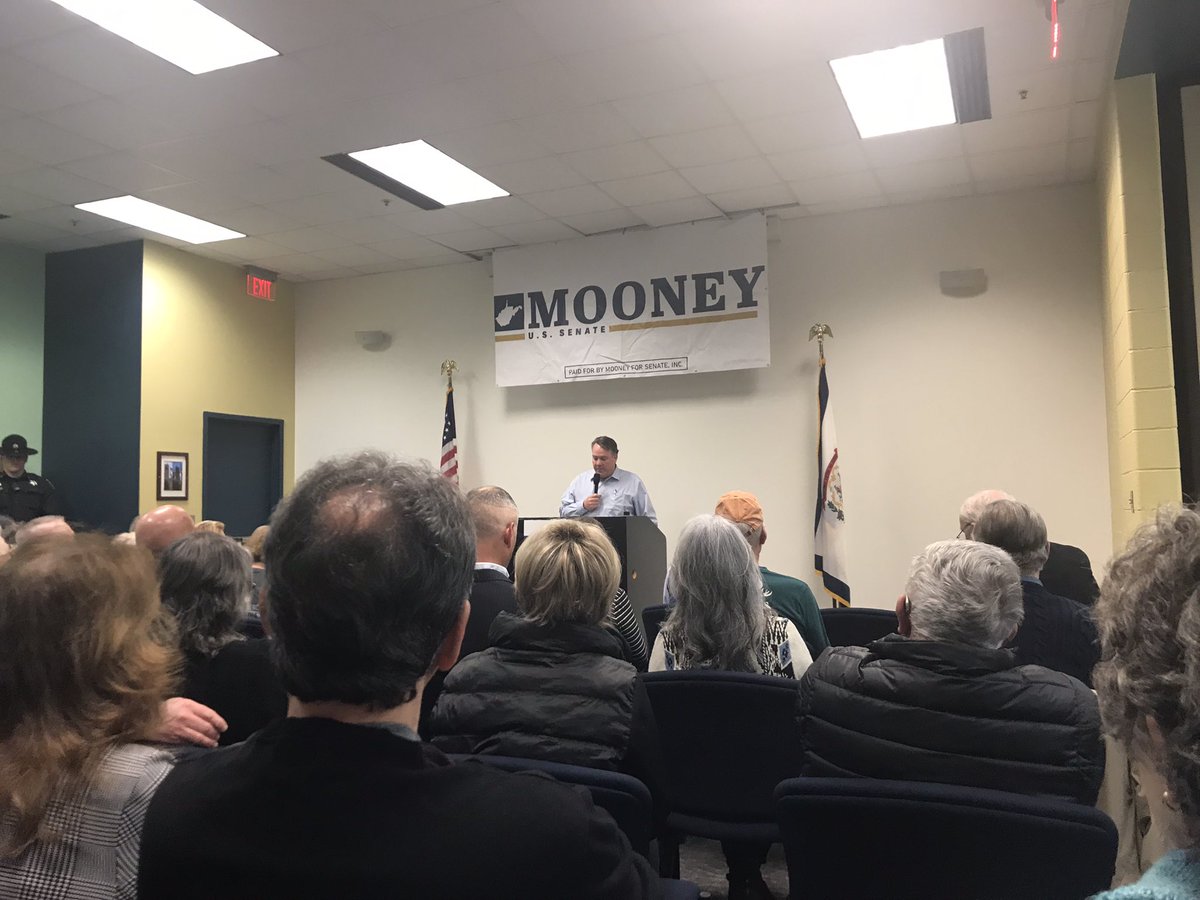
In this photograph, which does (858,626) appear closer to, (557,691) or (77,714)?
(557,691)

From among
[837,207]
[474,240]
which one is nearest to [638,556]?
[837,207]

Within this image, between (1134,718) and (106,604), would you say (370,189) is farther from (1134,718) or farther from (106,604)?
(1134,718)

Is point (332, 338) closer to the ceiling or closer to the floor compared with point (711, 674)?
closer to the ceiling

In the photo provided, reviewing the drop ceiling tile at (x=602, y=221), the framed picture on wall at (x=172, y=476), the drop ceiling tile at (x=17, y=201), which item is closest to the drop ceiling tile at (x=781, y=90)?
the drop ceiling tile at (x=602, y=221)

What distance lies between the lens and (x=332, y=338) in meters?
7.95

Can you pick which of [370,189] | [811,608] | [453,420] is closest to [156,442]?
[453,420]

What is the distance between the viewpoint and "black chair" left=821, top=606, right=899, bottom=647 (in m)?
3.23

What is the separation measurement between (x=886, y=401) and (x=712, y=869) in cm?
411

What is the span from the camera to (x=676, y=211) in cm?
615

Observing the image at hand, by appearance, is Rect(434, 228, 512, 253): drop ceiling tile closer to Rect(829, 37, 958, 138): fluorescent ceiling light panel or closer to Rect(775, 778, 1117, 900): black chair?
Rect(829, 37, 958, 138): fluorescent ceiling light panel

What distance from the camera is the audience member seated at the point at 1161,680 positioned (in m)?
0.68

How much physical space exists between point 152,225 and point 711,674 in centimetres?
591

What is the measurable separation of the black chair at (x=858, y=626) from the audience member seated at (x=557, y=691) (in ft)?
4.91

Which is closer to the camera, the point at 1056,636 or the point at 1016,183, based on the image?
the point at 1056,636
